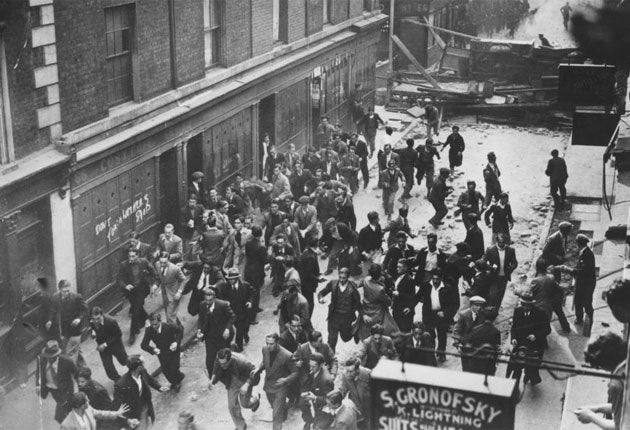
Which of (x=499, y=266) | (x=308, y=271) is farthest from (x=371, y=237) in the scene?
(x=499, y=266)

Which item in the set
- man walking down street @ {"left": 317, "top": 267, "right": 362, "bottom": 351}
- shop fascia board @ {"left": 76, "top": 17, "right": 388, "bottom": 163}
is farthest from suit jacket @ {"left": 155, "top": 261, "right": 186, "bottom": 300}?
man walking down street @ {"left": 317, "top": 267, "right": 362, "bottom": 351}

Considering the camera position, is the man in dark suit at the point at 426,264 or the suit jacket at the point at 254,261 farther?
the suit jacket at the point at 254,261

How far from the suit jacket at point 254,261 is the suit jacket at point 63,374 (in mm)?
4698

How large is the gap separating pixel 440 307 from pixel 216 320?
366 cm

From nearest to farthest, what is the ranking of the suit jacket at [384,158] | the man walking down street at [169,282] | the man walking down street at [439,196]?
the man walking down street at [169,282] → the man walking down street at [439,196] → the suit jacket at [384,158]

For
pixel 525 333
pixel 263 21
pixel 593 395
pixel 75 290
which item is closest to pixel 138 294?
pixel 75 290

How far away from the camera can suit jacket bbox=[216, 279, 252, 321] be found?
14.2 m

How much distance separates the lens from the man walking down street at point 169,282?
15.1 metres

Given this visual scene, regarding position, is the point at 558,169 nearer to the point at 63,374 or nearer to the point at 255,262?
the point at 255,262

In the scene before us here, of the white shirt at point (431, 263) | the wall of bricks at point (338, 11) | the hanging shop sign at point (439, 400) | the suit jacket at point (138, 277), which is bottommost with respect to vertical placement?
the suit jacket at point (138, 277)

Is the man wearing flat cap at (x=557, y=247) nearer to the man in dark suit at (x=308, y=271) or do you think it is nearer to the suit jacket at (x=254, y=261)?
the man in dark suit at (x=308, y=271)

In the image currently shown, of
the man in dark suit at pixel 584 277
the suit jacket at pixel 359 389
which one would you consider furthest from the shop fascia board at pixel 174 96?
the man in dark suit at pixel 584 277

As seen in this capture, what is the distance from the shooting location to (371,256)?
17156mm

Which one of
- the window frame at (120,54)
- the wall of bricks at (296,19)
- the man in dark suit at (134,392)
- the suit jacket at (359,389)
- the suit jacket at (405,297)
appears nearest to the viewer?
the man in dark suit at (134,392)
